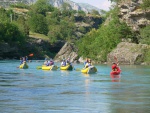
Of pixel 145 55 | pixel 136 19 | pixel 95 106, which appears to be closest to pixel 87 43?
pixel 136 19

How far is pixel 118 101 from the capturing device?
3591 centimetres

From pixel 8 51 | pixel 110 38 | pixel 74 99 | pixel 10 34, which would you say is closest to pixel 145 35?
pixel 110 38

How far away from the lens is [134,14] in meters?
123

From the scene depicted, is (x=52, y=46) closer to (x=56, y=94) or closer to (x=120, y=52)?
(x=120, y=52)

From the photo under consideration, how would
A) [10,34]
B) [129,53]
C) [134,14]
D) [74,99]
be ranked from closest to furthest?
[74,99]
[129,53]
[134,14]
[10,34]

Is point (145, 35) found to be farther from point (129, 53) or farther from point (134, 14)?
point (129, 53)

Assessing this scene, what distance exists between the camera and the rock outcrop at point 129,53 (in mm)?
112812

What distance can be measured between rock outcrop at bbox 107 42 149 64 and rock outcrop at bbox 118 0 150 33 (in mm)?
8465

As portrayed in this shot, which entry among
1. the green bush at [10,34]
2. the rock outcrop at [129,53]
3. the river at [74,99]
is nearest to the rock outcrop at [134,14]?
the rock outcrop at [129,53]

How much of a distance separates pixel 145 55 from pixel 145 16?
1403 centimetres

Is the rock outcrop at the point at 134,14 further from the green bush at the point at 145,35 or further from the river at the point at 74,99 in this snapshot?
the river at the point at 74,99

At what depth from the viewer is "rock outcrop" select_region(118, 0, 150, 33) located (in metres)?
123

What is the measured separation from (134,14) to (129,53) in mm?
12976

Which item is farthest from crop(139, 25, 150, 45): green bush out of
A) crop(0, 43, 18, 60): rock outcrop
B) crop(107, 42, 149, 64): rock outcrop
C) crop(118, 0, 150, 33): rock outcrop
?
crop(0, 43, 18, 60): rock outcrop
